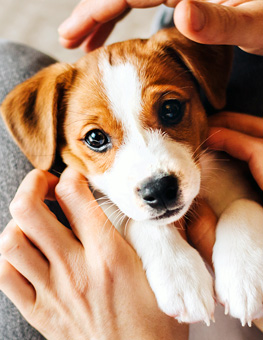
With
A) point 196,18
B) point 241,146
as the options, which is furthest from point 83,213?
point 196,18

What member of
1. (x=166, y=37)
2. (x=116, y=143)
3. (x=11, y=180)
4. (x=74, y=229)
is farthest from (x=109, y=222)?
(x=166, y=37)

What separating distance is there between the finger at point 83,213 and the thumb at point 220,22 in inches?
32.9

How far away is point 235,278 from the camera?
1461 millimetres

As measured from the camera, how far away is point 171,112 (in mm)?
1733

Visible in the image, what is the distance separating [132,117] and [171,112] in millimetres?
222

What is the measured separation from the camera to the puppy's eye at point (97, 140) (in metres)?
1.71

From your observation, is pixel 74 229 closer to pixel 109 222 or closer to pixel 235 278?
pixel 109 222

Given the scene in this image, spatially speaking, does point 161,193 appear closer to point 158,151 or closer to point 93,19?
point 158,151

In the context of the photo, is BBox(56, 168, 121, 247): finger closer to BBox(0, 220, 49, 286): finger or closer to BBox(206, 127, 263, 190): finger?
BBox(0, 220, 49, 286): finger

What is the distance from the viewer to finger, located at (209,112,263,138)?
192cm

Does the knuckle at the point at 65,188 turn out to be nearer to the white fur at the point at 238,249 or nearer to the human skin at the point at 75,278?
the human skin at the point at 75,278

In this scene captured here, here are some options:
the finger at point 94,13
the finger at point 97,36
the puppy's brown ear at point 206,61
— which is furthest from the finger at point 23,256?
the finger at point 97,36

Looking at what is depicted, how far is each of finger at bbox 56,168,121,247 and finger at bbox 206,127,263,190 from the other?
27.4 inches

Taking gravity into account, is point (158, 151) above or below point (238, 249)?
above
